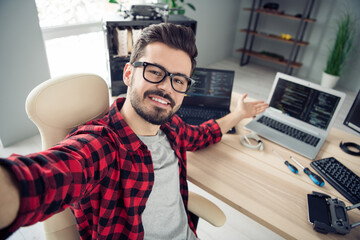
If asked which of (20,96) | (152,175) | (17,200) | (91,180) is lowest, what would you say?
(20,96)

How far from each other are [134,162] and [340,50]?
160 inches

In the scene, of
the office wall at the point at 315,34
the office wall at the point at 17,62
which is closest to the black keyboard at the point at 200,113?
the office wall at the point at 17,62

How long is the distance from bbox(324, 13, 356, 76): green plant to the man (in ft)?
12.2

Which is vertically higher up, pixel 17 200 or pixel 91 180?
pixel 17 200

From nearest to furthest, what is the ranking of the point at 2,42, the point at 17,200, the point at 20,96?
1. the point at 17,200
2. the point at 2,42
3. the point at 20,96

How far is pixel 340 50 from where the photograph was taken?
11.8 feet

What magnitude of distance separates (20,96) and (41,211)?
6.44ft

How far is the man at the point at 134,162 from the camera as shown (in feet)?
1.83

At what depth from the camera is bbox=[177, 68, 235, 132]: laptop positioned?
1486 millimetres

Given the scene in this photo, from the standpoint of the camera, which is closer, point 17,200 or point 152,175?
point 17,200

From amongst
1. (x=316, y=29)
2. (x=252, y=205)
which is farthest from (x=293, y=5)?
(x=252, y=205)

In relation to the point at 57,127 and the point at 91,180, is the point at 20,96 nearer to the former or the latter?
the point at 57,127

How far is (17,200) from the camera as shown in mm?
462

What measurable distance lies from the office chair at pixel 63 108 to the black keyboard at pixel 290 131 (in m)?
0.99
